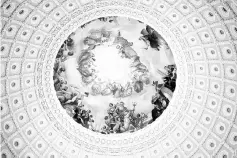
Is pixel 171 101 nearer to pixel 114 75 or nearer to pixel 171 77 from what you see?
pixel 171 77

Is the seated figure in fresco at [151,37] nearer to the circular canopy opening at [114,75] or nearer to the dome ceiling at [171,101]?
the circular canopy opening at [114,75]

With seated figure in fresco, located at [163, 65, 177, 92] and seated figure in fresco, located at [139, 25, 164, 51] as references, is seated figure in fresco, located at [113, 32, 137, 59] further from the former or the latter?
seated figure in fresco, located at [163, 65, 177, 92]

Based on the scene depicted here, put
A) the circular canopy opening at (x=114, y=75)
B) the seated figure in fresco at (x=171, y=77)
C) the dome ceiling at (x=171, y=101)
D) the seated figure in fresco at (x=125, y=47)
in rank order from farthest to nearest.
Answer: the seated figure in fresco at (x=125, y=47), the seated figure in fresco at (x=171, y=77), the circular canopy opening at (x=114, y=75), the dome ceiling at (x=171, y=101)

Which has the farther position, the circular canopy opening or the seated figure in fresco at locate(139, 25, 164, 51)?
the circular canopy opening

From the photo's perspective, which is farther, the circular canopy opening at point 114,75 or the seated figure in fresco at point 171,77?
the seated figure in fresco at point 171,77

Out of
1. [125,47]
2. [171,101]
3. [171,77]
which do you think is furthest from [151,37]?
[171,101]

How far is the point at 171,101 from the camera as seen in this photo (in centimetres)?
2347

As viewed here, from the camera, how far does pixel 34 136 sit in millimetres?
22484

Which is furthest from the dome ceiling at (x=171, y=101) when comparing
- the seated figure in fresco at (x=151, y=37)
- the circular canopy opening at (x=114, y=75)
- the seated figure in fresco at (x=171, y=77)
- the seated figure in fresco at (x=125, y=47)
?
the seated figure in fresco at (x=125, y=47)

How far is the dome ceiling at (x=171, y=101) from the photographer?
64.1ft

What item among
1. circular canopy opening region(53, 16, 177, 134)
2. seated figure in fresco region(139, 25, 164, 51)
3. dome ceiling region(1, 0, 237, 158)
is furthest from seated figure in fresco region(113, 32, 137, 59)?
dome ceiling region(1, 0, 237, 158)

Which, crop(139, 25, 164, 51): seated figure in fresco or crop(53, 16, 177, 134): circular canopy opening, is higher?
crop(139, 25, 164, 51): seated figure in fresco

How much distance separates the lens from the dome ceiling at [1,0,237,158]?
64.1 feet

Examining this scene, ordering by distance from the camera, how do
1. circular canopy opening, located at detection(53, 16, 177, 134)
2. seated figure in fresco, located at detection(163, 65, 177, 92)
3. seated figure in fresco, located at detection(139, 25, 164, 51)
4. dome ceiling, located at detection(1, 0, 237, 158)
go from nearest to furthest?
Result: 1. dome ceiling, located at detection(1, 0, 237, 158)
2. seated figure in fresco, located at detection(139, 25, 164, 51)
3. circular canopy opening, located at detection(53, 16, 177, 134)
4. seated figure in fresco, located at detection(163, 65, 177, 92)
